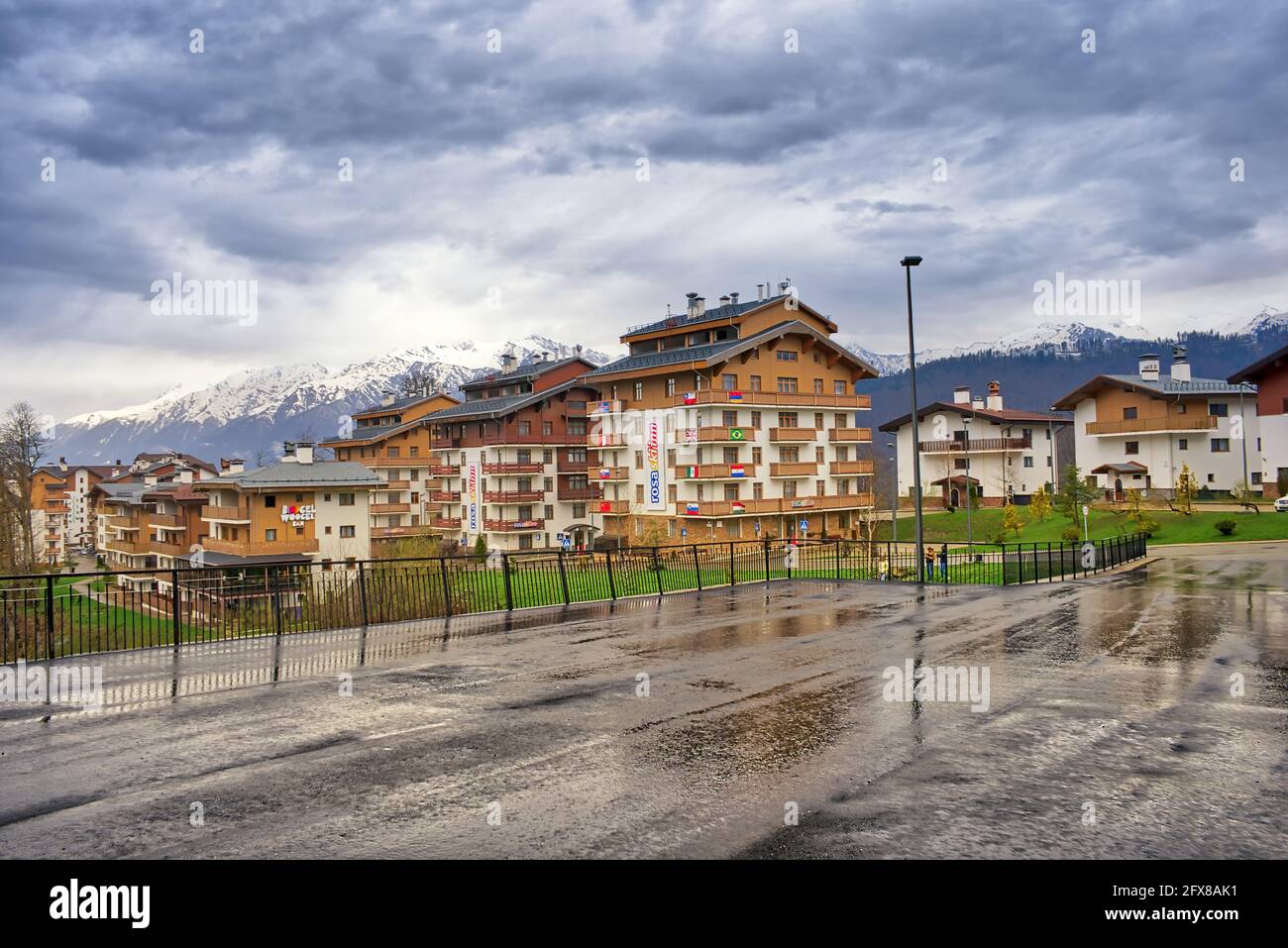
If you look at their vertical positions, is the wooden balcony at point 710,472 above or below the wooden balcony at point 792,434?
below

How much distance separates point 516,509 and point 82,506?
3733 inches

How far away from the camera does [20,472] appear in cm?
6006

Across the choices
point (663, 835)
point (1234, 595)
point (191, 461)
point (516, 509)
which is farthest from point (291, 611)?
point (191, 461)

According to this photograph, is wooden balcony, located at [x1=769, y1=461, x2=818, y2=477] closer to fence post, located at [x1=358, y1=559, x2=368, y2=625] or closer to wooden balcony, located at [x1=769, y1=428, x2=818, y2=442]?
wooden balcony, located at [x1=769, y1=428, x2=818, y2=442]

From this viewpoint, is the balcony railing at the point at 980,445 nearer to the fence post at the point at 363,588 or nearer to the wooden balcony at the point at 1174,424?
the wooden balcony at the point at 1174,424

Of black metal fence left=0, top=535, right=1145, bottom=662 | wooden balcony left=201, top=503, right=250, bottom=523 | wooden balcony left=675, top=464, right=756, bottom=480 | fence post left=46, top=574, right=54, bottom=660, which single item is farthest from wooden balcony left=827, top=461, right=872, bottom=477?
fence post left=46, top=574, right=54, bottom=660

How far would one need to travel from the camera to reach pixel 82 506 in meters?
136

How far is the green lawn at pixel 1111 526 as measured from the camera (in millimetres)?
47562

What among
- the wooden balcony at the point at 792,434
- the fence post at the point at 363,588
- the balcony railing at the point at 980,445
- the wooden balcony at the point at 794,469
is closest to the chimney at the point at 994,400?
the balcony railing at the point at 980,445

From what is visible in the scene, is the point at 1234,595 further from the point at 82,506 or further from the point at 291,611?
the point at 82,506

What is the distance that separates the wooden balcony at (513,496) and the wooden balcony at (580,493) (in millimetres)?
1738

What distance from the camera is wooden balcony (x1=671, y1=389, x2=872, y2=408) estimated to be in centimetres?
6134

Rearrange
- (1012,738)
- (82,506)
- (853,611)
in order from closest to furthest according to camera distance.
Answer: (1012,738) → (853,611) → (82,506)

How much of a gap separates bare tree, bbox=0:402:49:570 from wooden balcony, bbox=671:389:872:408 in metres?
38.9
